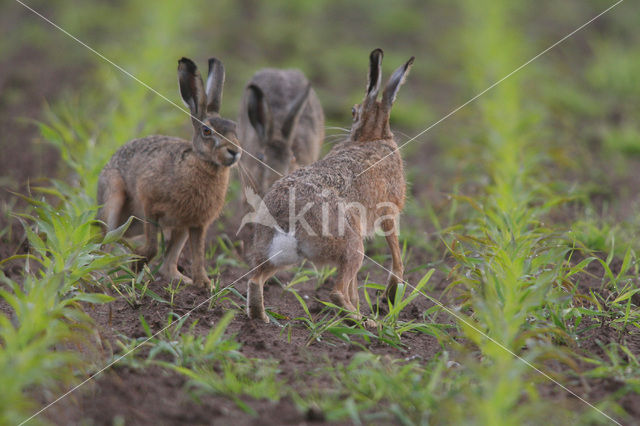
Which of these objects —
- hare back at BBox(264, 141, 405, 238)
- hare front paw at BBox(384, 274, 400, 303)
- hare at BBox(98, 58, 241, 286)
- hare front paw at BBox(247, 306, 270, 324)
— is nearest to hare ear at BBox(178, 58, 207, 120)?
hare at BBox(98, 58, 241, 286)

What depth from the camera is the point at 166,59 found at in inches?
344

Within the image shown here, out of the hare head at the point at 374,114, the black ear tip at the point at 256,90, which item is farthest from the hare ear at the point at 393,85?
the black ear tip at the point at 256,90

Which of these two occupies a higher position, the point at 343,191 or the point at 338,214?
→ the point at 343,191

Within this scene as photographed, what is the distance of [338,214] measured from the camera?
4410mm

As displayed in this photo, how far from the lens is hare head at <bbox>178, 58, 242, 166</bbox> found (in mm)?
4863

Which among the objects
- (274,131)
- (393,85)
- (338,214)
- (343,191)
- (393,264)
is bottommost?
(393,264)

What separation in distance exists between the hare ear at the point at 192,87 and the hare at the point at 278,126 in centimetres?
79

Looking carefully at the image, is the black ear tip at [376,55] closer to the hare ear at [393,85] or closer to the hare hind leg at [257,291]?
the hare ear at [393,85]

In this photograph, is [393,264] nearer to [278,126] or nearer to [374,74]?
[374,74]

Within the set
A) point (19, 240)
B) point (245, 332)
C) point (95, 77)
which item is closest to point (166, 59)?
point (95, 77)

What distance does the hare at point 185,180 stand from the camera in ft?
16.3

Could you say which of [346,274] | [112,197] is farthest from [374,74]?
[112,197]

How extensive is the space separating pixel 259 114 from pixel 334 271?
5.68 feet

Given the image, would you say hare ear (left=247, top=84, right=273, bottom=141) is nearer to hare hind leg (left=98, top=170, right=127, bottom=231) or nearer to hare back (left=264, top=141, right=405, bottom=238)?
hare back (left=264, top=141, right=405, bottom=238)
